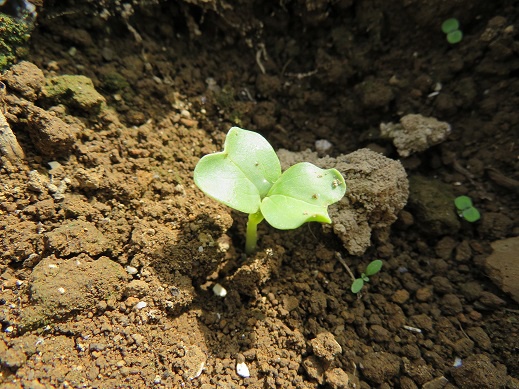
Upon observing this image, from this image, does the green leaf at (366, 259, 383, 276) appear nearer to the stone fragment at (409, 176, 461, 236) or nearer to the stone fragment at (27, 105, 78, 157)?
the stone fragment at (409, 176, 461, 236)

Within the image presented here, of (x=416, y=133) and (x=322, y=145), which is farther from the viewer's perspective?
(x=322, y=145)

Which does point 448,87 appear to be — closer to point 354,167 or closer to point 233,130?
point 354,167

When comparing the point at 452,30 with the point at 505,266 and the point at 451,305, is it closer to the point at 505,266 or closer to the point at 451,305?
the point at 505,266

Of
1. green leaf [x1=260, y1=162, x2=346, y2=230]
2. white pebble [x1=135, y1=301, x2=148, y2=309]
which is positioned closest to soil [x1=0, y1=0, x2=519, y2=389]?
white pebble [x1=135, y1=301, x2=148, y2=309]

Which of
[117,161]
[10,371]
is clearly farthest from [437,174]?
[10,371]

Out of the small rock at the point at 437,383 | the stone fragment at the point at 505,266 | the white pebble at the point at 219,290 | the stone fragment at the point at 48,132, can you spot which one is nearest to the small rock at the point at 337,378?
the small rock at the point at 437,383

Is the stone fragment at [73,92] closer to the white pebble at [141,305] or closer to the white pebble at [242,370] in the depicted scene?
the white pebble at [141,305]

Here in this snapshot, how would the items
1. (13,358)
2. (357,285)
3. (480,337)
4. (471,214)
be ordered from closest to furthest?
(13,358), (480,337), (357,285), (471,214)

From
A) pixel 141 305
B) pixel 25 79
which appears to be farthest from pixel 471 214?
pixel 25 79
